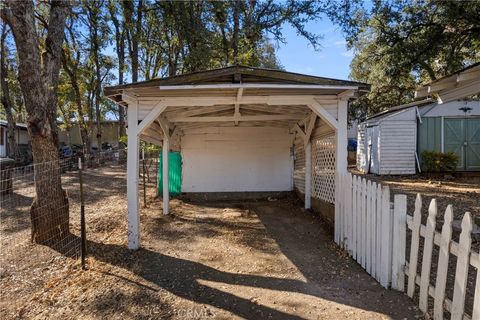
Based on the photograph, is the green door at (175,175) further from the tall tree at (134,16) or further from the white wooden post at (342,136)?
the tall tree at (134,16)

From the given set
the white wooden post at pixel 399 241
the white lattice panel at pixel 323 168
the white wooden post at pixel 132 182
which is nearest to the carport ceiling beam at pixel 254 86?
the white wooden post at pixel 132 182

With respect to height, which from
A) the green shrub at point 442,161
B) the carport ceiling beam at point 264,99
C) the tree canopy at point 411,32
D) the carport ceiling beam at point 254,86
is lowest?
the green shrub at point 442,161

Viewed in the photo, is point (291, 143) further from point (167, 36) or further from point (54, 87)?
point (167, 36)

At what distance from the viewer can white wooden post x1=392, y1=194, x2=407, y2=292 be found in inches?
136

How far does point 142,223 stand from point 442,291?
18.7ft

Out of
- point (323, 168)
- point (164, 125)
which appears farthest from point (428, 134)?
point (164, 125)

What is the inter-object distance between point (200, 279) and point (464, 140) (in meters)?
13.7

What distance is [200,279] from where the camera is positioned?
413 centimetres

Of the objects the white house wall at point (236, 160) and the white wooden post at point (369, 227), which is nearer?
the white wooden post at point (369, 227)

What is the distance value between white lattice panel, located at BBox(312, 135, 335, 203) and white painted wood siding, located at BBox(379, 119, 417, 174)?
6919 mm

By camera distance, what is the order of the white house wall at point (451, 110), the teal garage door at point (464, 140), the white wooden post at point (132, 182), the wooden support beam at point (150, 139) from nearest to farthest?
1. the white wooden post at point (132, 182)
2. the wooden support beam at point (150, 139)
3. the white house wall at point (451, 110)
4. the teal garage door at point (464, 140)

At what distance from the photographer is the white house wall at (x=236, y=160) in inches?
418

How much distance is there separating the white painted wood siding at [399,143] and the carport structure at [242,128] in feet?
17.4

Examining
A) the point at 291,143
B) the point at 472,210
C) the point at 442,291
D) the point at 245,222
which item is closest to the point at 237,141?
the point at 291,143
